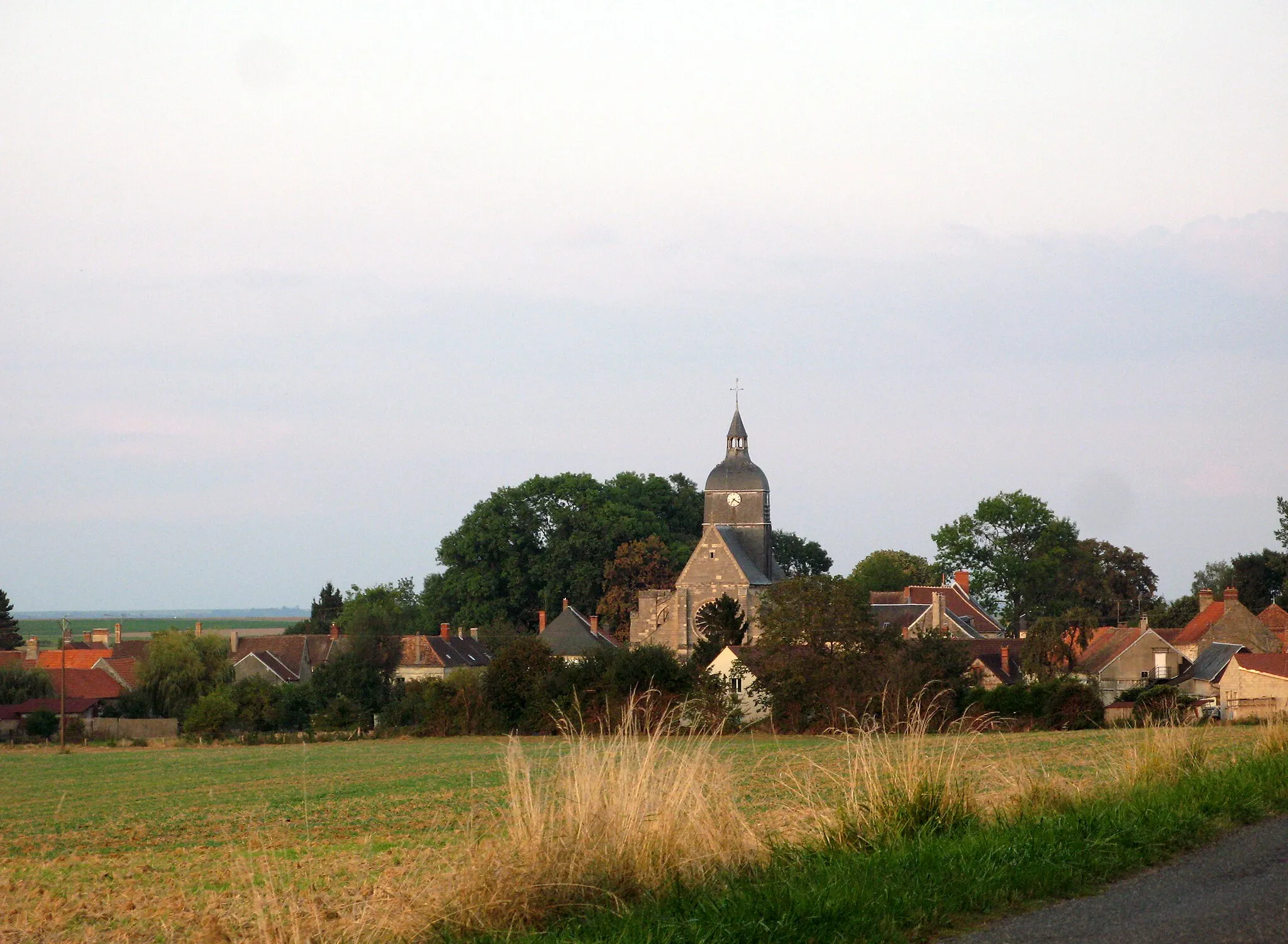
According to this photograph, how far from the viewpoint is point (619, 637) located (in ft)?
292

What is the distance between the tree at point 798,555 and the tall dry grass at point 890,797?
9973 centimetres

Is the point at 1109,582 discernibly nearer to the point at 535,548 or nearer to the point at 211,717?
the point at 535,548

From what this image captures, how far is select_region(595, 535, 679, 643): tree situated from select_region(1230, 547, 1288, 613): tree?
114ft

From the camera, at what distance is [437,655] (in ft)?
269

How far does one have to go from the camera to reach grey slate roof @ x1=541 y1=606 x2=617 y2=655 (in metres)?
78.8

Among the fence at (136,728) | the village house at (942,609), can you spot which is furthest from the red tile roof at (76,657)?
the village house at (942,609)

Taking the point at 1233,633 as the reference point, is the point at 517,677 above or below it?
above

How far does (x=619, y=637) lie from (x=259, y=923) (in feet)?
271

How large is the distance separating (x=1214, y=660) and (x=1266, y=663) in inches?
297

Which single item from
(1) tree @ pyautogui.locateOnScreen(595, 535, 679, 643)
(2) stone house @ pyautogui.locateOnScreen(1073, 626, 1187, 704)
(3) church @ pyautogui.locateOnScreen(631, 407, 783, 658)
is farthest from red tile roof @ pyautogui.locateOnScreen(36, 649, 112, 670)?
(2) stone house @ pyautogui.locateOnScreen(1073, 626, 1187, 704)

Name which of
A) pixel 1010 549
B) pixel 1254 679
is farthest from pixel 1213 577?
pixel 1254 679

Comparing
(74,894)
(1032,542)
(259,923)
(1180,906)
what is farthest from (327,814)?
(1032,542)

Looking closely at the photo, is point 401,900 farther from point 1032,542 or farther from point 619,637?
point 1032,542

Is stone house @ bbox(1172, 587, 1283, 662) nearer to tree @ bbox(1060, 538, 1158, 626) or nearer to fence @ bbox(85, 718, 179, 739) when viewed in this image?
tree @ bbox(1060, 538, 1158, 626)
